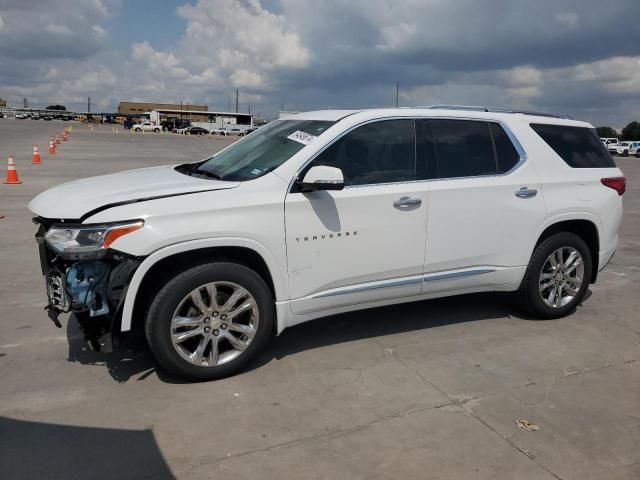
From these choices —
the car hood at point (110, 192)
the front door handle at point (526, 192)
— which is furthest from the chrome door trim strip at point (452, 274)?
the car hood at point (110, 192)

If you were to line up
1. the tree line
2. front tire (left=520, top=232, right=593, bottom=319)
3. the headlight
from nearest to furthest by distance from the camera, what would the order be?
the headlight → front tire (left=520, top=232, right=593, bottom=319) → the tree line

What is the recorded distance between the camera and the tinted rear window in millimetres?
5086

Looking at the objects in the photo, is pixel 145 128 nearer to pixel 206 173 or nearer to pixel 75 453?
pixel 206 173

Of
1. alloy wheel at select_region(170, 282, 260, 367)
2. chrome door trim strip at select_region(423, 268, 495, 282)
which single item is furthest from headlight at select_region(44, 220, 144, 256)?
chrome door trim strip at select_region(423, 268, 495, 282)

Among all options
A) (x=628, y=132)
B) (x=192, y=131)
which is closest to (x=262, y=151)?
(x=628, y=132)

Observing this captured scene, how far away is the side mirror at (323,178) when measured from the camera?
12.3ft

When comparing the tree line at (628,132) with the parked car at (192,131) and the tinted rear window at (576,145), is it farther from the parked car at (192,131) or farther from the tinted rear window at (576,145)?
the tinted rear window at (576,145)

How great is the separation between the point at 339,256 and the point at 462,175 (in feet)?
4.28

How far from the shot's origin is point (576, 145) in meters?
5.23

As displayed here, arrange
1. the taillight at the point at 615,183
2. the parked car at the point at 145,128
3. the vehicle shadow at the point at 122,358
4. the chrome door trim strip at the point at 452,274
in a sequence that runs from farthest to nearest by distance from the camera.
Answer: the parked car at the point at 145,128 → the taillight at the point at 615,183 → the chrome door trim strip at the point at 452,274 → the vehicle shadow at the point at 122,358

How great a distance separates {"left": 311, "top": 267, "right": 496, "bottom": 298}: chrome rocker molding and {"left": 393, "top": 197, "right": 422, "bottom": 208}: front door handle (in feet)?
1.86

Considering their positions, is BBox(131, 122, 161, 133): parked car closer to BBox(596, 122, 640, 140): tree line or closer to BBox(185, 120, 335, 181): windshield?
BBox(596, 122, 640, 140): tree line

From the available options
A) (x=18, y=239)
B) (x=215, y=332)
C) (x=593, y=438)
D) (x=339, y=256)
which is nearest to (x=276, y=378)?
(x=215, y=332)

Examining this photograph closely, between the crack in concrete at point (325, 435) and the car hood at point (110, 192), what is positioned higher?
the car hood at point (110, 192)
